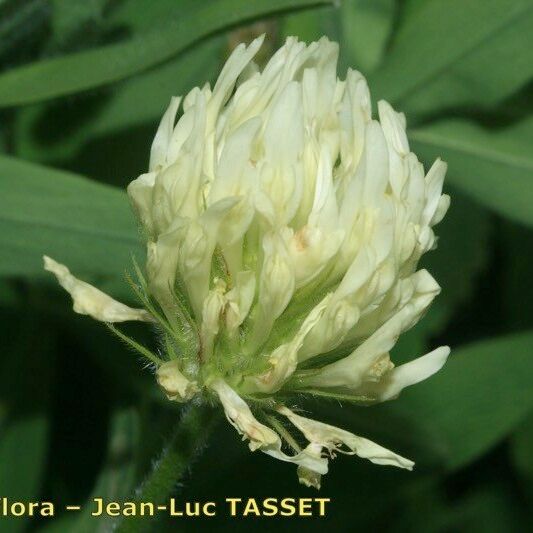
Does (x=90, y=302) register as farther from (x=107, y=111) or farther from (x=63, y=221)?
(x=107, y=111)

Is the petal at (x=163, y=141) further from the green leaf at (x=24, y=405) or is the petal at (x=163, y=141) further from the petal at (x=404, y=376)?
the green leaf at (x=24, y=405)

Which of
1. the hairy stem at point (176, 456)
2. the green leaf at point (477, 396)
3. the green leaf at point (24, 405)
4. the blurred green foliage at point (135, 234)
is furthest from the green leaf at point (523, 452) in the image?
the hairy stem at point (176, 456)

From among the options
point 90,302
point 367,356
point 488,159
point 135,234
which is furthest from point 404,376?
point 488,159

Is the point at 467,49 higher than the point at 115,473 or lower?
higher

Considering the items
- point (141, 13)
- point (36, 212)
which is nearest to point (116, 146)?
point (141, 13)

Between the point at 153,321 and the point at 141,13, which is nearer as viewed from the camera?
the point at 153,321

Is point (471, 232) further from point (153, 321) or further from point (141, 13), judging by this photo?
point (153, 321)

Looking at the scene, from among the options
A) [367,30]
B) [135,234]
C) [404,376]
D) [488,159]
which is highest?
[367,30]
